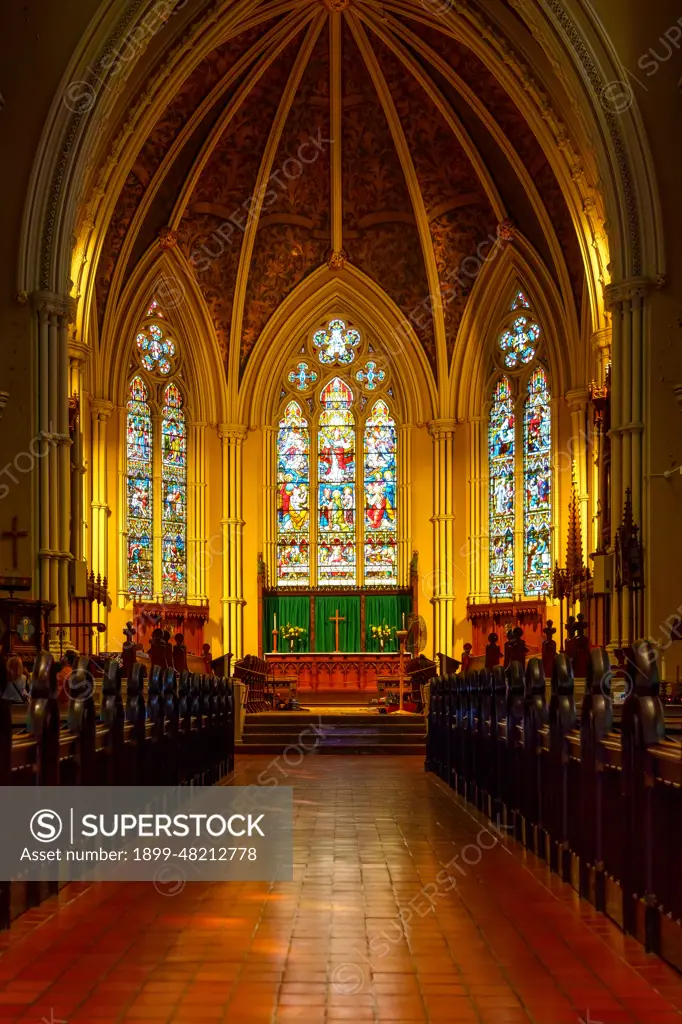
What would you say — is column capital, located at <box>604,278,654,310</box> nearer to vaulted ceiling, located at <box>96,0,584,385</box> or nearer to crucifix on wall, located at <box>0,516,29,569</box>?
vaulted ceiling, located at <box>96,0,584,385</box>

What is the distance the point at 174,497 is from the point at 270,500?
2097mm

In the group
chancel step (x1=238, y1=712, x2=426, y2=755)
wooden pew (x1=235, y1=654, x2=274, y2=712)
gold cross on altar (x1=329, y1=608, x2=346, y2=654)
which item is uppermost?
gold cross on altar (x1=329, y1=608, x2=346, y2=654)

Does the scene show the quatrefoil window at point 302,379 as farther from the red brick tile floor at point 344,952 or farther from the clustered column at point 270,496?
the red brick tile floor at point 344,952

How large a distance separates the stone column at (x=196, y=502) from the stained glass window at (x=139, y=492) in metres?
0.93

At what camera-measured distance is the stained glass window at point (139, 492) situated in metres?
25.2

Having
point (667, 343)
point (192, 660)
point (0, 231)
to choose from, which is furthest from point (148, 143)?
point (667, 343)

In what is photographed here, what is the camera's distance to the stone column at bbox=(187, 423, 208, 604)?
2623 centimetres

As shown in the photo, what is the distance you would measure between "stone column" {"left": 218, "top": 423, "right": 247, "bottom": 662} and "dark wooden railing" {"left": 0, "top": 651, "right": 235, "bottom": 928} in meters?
14.1

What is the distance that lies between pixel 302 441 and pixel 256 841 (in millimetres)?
20359

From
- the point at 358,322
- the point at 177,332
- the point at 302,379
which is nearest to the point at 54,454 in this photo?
the point at 177,332

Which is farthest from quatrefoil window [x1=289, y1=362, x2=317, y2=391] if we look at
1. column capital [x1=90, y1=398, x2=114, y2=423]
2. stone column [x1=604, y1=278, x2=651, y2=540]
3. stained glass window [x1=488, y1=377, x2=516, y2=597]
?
stone column [x1=604, y1=278, x2=651, y2=540]

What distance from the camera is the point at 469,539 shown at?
26125 millimetres

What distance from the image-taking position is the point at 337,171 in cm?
2589

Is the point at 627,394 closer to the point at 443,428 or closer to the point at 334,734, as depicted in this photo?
the point at 334,734
